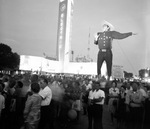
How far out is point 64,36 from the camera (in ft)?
201

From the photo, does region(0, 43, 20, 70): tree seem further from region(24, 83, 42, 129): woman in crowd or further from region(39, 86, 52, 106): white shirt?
region(24, 83, 42, 129): woman in crowd

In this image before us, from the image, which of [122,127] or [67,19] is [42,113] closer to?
[122,127]

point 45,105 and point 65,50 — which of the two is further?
point 65,50

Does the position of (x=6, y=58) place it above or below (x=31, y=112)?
above

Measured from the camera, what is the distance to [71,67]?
196ft

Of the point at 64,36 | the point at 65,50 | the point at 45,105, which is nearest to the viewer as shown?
the point at 45,105

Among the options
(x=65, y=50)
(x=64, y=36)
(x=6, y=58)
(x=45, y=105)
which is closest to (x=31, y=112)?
(x=45, y=105)

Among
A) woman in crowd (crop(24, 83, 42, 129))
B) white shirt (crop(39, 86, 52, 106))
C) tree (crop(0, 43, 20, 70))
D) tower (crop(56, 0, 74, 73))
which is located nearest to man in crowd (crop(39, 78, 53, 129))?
white shirt (crop(39, 86, 52, 106))

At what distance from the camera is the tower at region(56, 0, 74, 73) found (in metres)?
61.2

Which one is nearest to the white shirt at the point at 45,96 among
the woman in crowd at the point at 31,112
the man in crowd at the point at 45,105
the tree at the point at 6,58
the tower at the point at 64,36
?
the man in crowd at the point at 45,105

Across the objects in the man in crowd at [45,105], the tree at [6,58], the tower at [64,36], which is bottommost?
the man in crowd at [45,105]

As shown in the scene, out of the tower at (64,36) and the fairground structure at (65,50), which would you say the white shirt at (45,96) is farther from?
the tower at (64,36)

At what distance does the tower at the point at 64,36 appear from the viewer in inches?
2411

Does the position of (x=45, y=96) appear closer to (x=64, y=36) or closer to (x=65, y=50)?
(x=65, y=50)
